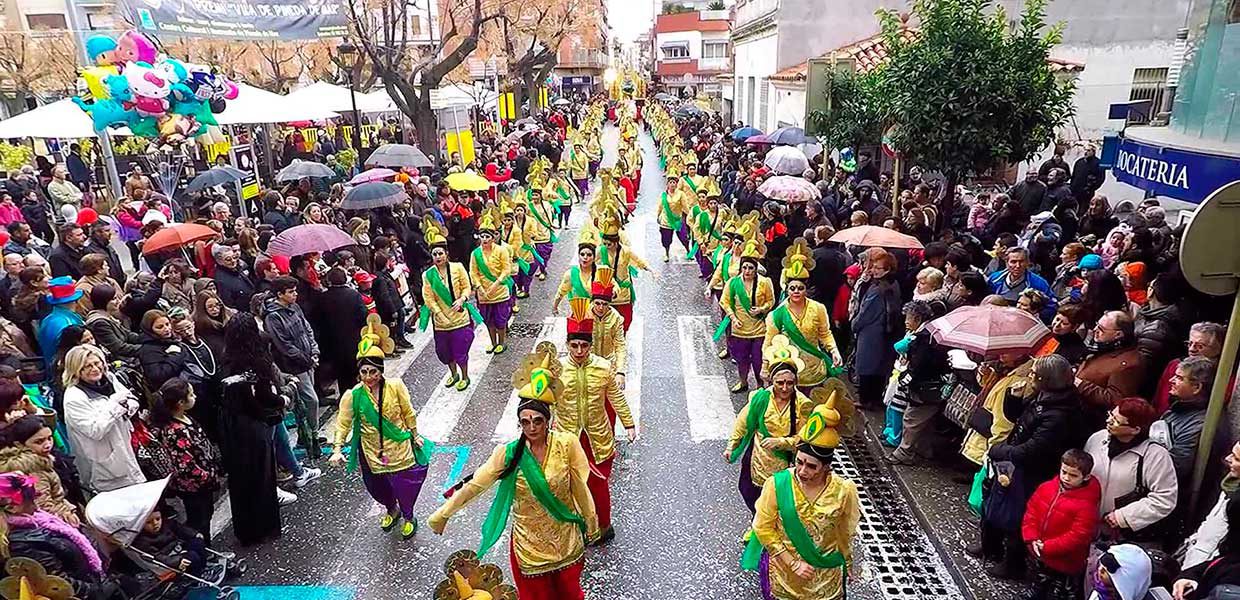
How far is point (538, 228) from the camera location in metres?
11.8

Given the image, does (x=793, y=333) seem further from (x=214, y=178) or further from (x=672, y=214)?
(x=214, y=178)

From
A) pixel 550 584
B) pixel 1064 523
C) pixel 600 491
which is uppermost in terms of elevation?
pixel 1064 523

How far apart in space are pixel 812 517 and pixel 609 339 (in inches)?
115

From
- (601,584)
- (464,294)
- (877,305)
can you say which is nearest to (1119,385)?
(877,305)

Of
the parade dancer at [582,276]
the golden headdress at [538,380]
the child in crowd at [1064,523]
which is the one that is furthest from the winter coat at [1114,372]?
the parade dancer at [582,276]

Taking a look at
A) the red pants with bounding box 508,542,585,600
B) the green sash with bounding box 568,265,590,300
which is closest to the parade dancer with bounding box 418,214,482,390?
the green sash with bounding box 568,265,590,300

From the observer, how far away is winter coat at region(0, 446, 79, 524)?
13.3 feet

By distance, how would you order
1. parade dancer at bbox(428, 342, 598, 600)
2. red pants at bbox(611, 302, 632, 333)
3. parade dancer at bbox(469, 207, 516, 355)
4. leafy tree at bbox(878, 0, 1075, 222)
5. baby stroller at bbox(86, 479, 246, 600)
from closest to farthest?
parade dancer at bbox(428, 342, 598, 600) → baby stroller at bbox(86, 479, 246, 600) → leafy tree at bbox(878, 0, 1075, 222) → red pants at bbox(611, 302, 632, 333) → parade dancer at bbox(469, 207, 516, 355)

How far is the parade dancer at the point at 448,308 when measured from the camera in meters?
7.80

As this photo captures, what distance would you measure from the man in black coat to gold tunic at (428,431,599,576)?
4573 mm

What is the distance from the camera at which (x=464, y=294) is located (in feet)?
A: 26.0

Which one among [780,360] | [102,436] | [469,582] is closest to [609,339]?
[780,360]

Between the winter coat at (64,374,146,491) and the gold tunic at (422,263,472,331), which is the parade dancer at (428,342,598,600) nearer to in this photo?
the winter coat at (64,374,146,491)

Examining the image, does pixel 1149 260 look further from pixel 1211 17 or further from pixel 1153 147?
pixel 1211 17
